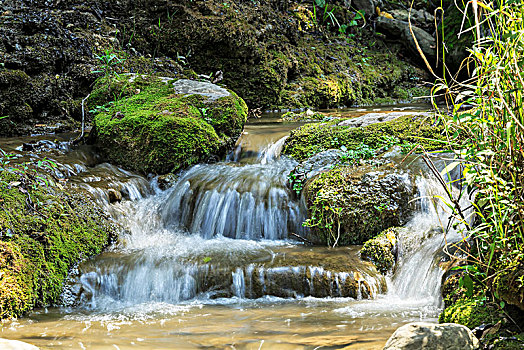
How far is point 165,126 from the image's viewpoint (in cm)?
684

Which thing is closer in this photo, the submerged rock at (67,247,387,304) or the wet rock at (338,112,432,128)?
the submerged rock at (67,247,387,304)

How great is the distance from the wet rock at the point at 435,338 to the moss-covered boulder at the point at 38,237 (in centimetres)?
319

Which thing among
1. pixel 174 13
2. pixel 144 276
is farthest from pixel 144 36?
pixel 144 276

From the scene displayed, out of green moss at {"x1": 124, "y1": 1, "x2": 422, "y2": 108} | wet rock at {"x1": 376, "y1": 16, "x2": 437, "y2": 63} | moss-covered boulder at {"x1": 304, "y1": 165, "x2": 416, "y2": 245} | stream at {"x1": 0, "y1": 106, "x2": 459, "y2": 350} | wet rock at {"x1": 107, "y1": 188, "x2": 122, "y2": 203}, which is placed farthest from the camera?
wet rock at {"x1": 376, "y1": 16, "x2": 437, "y2": 63}

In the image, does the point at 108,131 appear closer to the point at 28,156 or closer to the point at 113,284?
the point at 28,156

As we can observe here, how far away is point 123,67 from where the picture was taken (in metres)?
9.57

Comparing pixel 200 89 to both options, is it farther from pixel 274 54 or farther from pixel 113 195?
pixel 274 54

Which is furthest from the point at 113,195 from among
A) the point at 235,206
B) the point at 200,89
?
the point at 200,89

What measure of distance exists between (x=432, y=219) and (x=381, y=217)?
0.59 m

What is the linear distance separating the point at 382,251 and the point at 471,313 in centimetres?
191

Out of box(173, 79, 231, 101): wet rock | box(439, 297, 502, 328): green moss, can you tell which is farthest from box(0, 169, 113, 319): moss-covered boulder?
box(439, 297, 502, 328): green moss

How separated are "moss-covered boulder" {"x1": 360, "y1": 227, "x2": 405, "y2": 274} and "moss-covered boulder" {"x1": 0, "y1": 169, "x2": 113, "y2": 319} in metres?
2.96

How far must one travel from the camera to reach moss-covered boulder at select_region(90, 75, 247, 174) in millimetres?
6762

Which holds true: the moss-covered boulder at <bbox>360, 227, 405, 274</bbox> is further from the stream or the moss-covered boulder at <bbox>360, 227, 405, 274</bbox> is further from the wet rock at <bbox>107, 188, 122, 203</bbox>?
the wet rock at <bbox>107, 188, 122, 203</bbox>
